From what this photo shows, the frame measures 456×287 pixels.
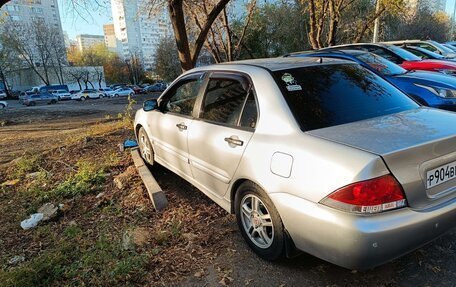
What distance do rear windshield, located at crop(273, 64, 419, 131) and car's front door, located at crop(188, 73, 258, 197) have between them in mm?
366

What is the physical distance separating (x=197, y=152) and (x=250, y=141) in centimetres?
93

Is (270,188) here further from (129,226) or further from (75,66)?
(75,66)

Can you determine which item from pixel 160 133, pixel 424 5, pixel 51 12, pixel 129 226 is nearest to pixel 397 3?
pixel 160 133

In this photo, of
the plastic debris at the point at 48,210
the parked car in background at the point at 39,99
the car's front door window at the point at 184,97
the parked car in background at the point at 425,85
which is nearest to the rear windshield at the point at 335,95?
the car's front door window at the point at 184,97

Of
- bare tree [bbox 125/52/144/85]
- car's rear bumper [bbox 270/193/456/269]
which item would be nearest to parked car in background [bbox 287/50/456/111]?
car's rear bumper [bbox 270/193/456/269]

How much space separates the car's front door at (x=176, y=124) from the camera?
404 centimetres

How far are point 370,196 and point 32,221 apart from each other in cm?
384

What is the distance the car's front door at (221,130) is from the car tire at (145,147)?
161 centimetres

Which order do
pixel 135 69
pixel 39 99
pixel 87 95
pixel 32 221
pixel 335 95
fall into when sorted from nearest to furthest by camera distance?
pixel 335 95 < pixel 32 221 < pixel 39 99 < pixel 87 95 < pixel 135 69

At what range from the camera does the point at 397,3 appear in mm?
17516

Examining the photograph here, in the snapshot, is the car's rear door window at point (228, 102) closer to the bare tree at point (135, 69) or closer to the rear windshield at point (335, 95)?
the rear windshield at point (335, 95)

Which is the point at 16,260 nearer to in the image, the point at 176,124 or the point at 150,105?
the point at 176,124

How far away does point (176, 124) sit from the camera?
420 cm

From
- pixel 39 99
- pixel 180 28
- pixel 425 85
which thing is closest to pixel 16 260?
pixel 425 85
